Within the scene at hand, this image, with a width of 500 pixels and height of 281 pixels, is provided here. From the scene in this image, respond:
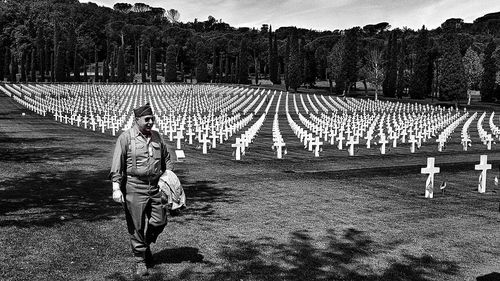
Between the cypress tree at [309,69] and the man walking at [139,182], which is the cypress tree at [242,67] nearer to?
the cypress tree at [309,69]

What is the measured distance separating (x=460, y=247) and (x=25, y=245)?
681 centimetres

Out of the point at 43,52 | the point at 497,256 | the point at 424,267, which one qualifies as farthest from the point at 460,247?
the point at 43,52

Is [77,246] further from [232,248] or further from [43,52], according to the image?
[43,52]

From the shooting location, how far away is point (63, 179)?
47.5 feet

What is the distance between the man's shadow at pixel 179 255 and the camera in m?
7.77

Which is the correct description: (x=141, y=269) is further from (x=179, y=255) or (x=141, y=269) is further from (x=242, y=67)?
(x=242, y=67)

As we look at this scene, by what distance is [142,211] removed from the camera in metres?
6.96

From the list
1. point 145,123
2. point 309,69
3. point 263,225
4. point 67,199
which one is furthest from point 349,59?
point 145,123

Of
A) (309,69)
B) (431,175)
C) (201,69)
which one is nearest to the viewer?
(431,175)

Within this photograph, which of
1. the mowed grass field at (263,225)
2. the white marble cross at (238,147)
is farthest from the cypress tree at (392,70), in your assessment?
the mowed grass field at (263,225)

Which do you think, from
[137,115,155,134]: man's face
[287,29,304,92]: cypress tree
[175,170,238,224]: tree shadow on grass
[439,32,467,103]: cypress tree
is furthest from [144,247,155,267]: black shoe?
[287,29,304,92]: cypress tree

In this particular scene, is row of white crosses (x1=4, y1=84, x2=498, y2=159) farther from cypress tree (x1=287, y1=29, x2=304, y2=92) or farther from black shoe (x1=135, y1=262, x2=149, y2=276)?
black shoe (x1=135, y1=262, x2=149, y2=276)

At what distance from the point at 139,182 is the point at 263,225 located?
3.55 metres

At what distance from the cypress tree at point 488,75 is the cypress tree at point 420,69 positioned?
8277mm
